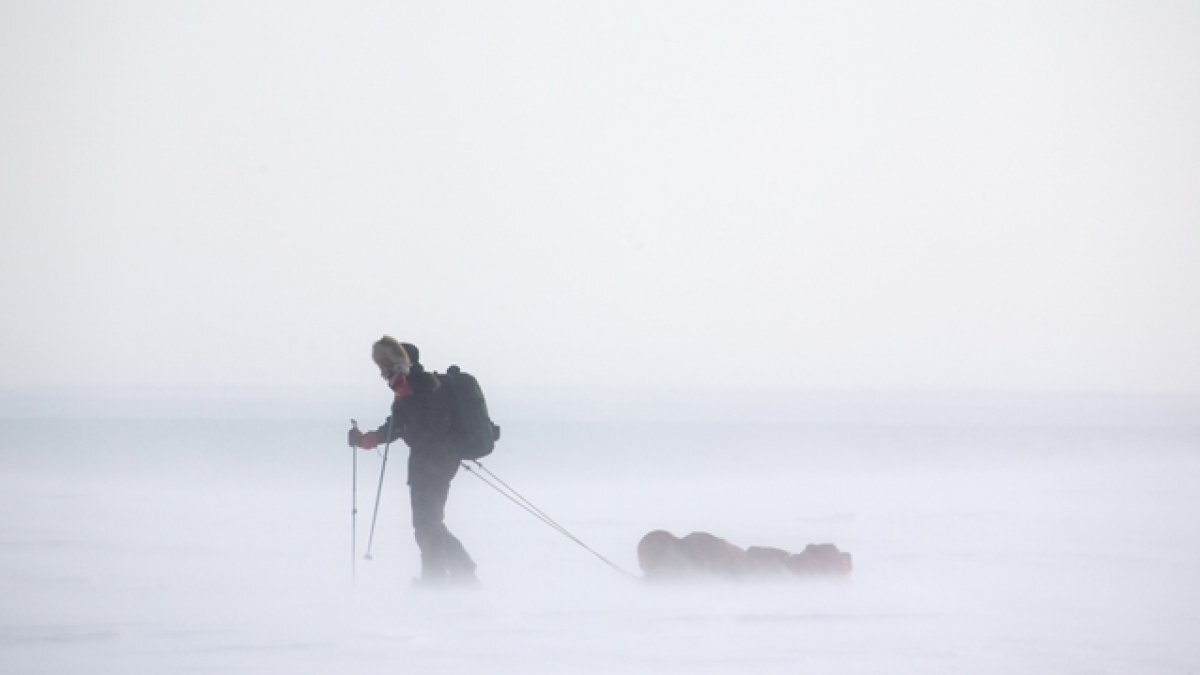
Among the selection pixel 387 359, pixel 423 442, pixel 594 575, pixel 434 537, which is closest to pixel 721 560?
pixel 594 575

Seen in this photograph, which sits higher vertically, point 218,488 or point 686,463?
point 686,463

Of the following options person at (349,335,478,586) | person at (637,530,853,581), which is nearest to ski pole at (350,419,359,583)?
person at (349,335,478,586)

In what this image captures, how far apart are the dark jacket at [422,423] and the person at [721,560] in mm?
1368

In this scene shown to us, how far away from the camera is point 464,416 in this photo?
7297mm

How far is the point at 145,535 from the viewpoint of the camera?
9.59m

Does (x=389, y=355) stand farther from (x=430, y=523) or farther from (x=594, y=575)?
(x=594, y=575)

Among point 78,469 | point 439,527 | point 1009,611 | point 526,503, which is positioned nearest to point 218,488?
point 78,469

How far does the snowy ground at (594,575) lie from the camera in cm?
603

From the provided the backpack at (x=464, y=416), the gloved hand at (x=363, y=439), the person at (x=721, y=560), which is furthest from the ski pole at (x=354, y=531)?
the person at (x=721, y=560)

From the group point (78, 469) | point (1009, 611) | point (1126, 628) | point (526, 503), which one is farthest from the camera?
point (78, 469)

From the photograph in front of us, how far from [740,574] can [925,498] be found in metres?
5.53

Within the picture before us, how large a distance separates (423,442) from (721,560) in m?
1.89

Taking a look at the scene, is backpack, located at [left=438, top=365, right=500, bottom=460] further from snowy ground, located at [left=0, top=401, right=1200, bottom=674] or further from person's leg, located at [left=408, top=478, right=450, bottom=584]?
snowy ground, located at [left=0, top=401, right=1200, bottom=674]

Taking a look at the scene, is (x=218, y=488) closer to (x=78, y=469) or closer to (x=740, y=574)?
(x=78, y=469)
